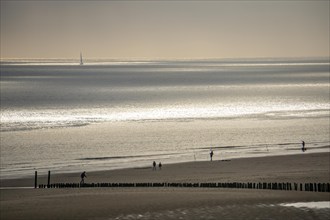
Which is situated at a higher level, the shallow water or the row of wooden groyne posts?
the row of wooden groyne posts

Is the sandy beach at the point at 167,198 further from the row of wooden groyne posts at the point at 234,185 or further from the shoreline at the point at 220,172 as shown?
the row of wooden groyne posts at the point at 234,185

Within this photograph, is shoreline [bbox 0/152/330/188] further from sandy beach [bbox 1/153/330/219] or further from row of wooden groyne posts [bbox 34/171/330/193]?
row of wooden groyne posts [bbox 34/171/330/193]

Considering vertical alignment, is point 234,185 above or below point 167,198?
above

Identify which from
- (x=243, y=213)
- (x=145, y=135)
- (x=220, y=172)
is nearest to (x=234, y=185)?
(x=243, y=213)

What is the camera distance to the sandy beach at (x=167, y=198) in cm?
3080

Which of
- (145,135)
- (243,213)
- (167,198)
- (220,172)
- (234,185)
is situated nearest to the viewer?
(243,213)

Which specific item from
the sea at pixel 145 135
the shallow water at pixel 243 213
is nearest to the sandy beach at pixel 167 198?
the shallow water at pixel 243 213

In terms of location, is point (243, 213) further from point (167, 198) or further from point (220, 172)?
point (220, 172)

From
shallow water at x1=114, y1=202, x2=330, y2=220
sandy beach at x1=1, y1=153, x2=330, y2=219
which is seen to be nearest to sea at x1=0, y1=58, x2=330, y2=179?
sandy beach at x1=1, y1=153, x2=330, y2=219

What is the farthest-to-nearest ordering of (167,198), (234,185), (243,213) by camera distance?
(234,185) < (167,198) < (243,213)

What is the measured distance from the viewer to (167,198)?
114 feet

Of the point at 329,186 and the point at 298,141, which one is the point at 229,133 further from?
the point at 329,186

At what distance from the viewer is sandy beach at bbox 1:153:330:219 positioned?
101 feet

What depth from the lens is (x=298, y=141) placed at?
220ft
